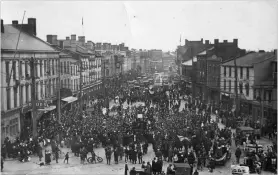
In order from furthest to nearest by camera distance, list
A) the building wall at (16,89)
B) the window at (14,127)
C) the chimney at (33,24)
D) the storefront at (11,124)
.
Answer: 1. the chimney at (33,24)
2. the window at (14,127)
3. the building wall at (16,89)
4. the storefront at (11,124)

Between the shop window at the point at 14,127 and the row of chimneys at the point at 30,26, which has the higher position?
the row of chimneys at the point at 30,26

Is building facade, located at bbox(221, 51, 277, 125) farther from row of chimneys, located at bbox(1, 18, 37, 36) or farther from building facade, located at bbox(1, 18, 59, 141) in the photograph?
row of chimneys, located at bbox(1, 18, 37, 36)

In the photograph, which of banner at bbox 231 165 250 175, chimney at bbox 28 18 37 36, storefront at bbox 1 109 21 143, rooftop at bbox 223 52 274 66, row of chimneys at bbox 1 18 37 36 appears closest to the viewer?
banner at bbox 231 165 250 175

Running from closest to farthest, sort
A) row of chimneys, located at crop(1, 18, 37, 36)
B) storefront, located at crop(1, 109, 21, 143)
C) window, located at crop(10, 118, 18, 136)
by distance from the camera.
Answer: storefront, located at crop(1, 109, 21, 143) < window, located at crop(10, 118, 18, 136) < row of chimneys, located at crop(1, 18, 37, 36)

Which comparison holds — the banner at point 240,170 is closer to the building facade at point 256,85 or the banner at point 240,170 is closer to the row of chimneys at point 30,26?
the building facade at point 256,85

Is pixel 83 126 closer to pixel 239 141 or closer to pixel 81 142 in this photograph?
pixel 81 142

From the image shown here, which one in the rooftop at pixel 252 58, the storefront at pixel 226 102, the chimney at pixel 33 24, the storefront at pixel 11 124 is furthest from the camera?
the storefront at pixel 226 102

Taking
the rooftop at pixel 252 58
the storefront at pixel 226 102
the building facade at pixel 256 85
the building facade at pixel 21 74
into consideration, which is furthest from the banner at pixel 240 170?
the storefront at pixel 226 102

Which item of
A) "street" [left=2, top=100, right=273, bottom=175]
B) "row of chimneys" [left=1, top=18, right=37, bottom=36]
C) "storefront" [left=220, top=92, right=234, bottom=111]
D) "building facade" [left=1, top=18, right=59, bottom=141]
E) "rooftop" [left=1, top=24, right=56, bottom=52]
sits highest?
"row of chimneys" [left=1, top=18, right=37, bottom=36]

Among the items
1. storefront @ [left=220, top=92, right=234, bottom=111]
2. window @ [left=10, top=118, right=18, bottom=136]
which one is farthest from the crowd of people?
storefront @ [left=220, top=92, right=234, bottom=111]

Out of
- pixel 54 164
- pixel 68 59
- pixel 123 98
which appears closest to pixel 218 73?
pixel 123 98
